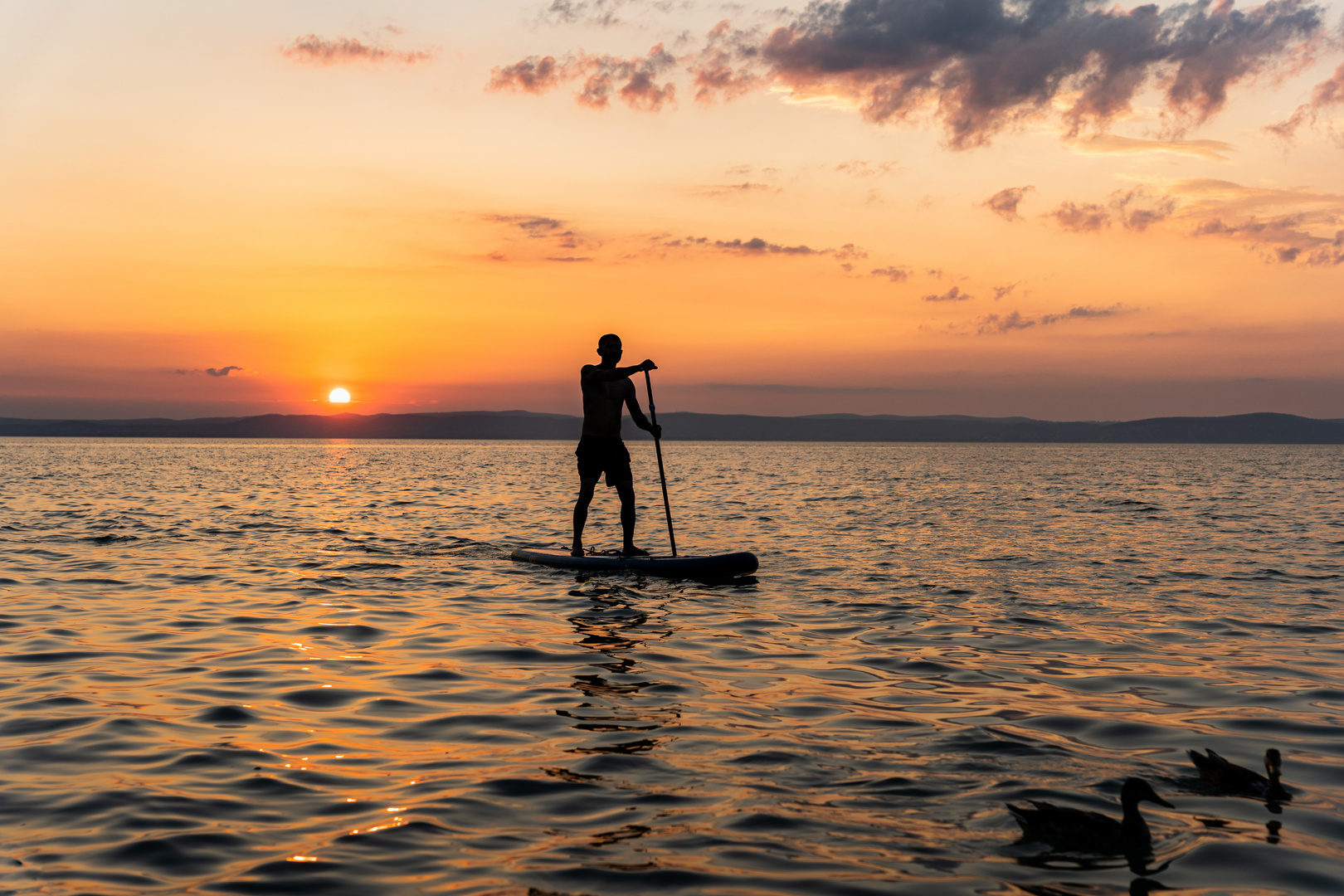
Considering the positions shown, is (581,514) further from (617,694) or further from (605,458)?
(617,694)

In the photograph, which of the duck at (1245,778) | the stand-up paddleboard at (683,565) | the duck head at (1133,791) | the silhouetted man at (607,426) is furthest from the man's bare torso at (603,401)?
the duck head at (1133,791)

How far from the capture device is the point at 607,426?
1473 cm

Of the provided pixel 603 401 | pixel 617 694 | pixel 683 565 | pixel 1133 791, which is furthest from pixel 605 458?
pixel 1133 791

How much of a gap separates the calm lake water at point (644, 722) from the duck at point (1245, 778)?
0.42 feet

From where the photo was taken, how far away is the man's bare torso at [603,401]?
14.6 m

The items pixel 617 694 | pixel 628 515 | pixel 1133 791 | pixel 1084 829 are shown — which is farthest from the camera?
pixel 628 515

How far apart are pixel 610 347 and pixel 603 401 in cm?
82

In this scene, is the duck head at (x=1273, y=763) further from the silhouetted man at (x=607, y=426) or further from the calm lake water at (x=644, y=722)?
the silhouetted man at (x=607, y=426)

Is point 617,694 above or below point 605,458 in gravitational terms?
below

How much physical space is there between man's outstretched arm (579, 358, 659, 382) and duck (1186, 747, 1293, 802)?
910cm

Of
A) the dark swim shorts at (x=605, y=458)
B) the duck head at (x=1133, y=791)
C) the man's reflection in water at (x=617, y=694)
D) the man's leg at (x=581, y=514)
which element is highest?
the dark swim shorts at (x=605, y=458)

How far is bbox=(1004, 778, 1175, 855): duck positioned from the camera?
4.79m

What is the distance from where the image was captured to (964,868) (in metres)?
4.57

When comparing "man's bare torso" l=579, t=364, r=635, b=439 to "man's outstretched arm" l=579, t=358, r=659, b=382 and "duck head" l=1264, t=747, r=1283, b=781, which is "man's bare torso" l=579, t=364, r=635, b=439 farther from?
"duck head" l=1264, t=747, r=1283, b=781
